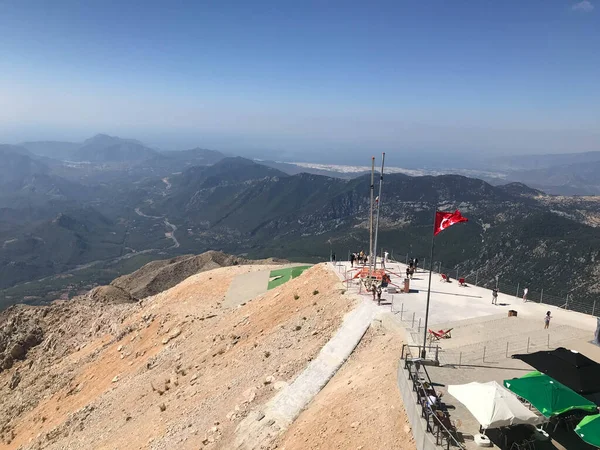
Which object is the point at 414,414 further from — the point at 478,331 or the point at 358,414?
the point at 478,331

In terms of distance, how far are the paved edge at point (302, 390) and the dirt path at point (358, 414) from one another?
0.58 m

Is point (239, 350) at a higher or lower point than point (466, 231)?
higher

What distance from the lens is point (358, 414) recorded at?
16578mm

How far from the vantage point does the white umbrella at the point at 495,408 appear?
1280cm

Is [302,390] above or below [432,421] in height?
below

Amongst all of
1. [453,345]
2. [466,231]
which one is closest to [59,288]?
[466,231]

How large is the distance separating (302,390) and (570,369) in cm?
1174

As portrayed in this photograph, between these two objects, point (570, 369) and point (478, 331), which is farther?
point (478, 331)

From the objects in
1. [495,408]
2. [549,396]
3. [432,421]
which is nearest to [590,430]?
[549,396]

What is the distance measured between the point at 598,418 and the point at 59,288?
218 m

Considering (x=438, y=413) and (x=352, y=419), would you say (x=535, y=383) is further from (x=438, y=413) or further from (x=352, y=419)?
(x=352, y=419)

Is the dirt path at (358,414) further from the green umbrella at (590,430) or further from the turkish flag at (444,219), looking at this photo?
the turkish flag at (444,219)

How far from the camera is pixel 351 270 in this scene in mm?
36594

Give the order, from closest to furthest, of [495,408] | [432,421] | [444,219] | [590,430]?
1. [590,430]
2. [495,408]
3. [432,421]
4. [444,219]
